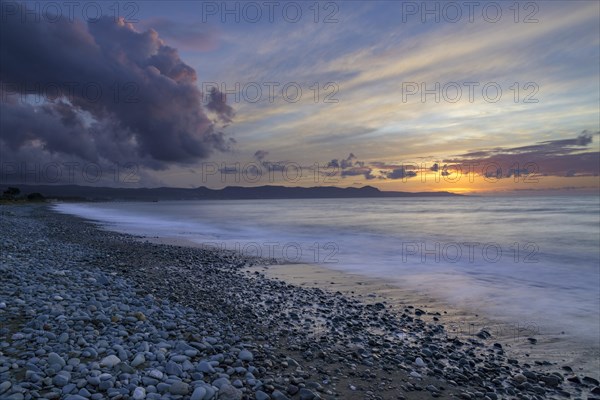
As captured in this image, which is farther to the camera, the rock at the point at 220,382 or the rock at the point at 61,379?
the rock at the point at 220,382

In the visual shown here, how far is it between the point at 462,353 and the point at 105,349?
18.6 feet

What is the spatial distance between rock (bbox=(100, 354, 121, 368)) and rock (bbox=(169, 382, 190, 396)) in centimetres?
96

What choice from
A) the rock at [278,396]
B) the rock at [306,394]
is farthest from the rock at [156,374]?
the rock at [306,394]

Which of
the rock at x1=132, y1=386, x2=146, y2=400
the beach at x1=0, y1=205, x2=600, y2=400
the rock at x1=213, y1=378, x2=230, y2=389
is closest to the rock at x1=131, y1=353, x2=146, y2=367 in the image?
the beach at x1=0, y1=205, x2=600, y2=400

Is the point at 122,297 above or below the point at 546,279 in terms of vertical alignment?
above

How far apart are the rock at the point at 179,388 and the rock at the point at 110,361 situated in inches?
37.9

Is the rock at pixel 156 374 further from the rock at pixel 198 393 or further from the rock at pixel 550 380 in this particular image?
the rock at pixel 550 380

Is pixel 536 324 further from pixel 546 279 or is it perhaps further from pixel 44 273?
pixel 44 273

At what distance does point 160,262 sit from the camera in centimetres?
1419

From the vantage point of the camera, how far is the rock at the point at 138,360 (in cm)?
482

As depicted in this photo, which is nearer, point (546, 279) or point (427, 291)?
point (427, 291)

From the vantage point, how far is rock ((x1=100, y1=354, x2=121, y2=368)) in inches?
184

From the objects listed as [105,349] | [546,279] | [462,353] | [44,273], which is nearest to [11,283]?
[44,273]

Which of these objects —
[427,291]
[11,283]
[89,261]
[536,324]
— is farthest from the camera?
[89,261]
